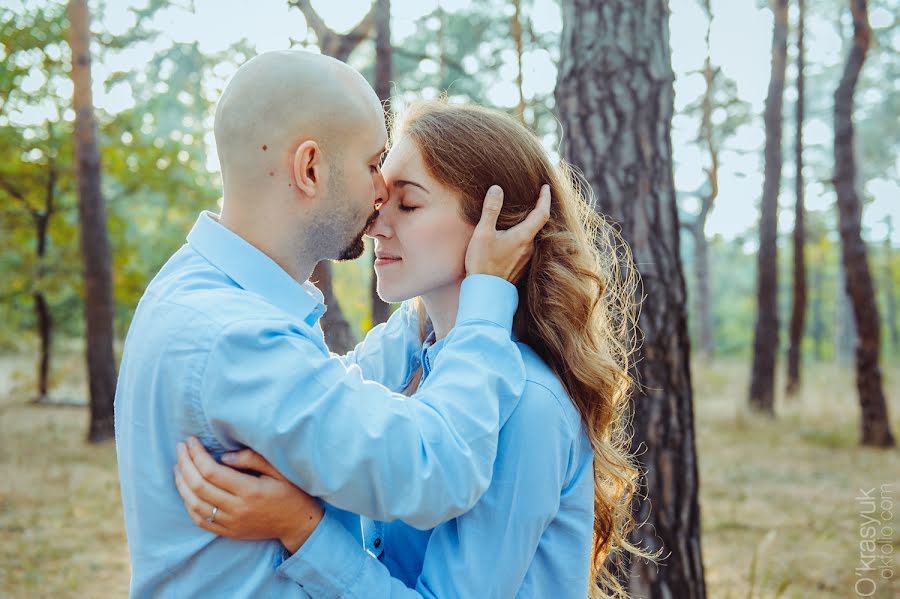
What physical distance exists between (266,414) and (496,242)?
0.81 meters

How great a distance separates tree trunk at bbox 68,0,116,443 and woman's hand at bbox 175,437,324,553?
9488mm

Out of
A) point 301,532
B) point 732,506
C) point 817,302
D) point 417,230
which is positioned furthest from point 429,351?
point 817,302

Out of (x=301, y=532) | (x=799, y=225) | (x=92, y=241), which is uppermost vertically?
(x=301, y=532)

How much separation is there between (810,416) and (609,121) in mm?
10617

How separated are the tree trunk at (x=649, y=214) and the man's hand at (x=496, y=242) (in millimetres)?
1393

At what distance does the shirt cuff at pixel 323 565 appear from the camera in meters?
1.61

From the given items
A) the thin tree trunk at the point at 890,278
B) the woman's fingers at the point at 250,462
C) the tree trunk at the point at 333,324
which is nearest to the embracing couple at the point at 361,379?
the woman's fingers at the point at 250,462

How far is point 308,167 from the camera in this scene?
1.78m

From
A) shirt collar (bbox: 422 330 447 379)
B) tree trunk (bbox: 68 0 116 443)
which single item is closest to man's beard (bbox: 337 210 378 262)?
shirt collar (bbox: 422 330 447 379)

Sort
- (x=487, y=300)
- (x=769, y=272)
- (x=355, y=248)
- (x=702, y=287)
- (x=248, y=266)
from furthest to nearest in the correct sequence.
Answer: (x=702, y=287)
(x=769, y=272)
(x=355, y=248)
(x=487, y=300)
(x=248, y=266)

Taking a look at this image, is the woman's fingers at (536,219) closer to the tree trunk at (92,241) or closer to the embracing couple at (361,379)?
the embracing couple at (361,379)

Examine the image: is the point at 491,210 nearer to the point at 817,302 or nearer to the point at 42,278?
the point at 42,278

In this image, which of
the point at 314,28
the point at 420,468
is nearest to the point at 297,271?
the point at 420,468

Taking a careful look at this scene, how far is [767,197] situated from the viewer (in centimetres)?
1261
